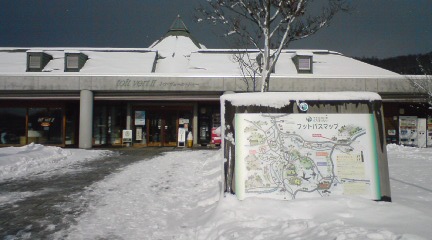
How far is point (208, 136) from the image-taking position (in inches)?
992

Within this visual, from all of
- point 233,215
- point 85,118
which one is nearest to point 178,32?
point 85,118

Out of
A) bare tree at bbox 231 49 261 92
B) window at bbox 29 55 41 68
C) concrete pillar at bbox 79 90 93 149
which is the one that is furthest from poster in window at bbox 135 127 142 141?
window at bbox 29 55 41 68

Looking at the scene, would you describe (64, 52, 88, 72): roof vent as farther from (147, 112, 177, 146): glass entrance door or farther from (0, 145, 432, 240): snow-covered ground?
(0, 145, 432, 240): snow-covered ground

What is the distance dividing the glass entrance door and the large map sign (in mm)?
19529

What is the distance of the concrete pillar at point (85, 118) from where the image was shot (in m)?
21.8

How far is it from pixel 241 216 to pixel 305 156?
4.68ft

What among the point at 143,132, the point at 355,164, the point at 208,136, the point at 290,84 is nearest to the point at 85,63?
the point at 143,132

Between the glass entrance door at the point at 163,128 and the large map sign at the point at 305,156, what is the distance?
19529 mm

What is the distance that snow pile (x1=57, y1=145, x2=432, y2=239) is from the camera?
422cm

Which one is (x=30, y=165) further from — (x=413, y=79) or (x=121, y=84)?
(x=413, y=79)

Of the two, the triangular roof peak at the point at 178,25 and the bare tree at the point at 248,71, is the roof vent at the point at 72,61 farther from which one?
the triangular roof peak at the point at 178,25

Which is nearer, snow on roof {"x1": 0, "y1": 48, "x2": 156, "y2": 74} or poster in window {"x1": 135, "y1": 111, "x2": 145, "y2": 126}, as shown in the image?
snow on roof {"x1": 0, "y1": 48, "x2": 156, "y2": 74}

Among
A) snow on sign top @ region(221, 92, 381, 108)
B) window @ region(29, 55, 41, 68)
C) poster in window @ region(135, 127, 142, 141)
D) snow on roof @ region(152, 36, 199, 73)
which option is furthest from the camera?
snow on roof @ region(152, 36, 199, 73)

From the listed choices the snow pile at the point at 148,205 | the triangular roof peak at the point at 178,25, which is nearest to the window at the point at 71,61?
the snow pile at the point at 148,205
